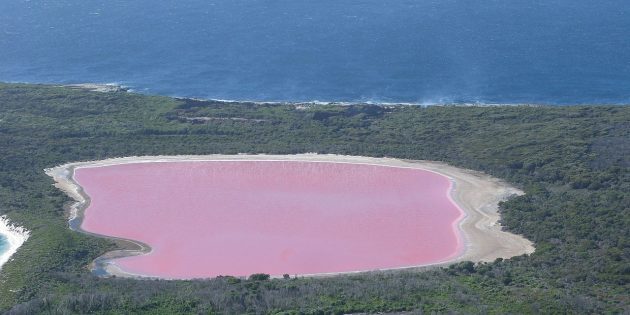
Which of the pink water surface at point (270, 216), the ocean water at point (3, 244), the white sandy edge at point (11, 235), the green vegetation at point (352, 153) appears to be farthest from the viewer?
the ocean water at point (3, 244)

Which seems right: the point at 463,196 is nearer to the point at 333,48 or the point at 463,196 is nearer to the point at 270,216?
the point at 270,216

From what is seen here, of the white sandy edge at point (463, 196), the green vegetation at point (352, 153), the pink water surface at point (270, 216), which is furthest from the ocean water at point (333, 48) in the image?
the pink water surface at point (270, 216)

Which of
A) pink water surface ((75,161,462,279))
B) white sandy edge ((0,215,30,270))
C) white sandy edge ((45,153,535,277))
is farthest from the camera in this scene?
white sandy edge ((0,215,30,270))

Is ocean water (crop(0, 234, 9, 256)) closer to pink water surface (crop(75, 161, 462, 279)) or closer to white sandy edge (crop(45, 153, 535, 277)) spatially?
white sandy edge (crop(45, 153, 535, 277))

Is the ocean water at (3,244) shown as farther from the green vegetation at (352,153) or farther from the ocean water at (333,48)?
the ocean water at (333,48)

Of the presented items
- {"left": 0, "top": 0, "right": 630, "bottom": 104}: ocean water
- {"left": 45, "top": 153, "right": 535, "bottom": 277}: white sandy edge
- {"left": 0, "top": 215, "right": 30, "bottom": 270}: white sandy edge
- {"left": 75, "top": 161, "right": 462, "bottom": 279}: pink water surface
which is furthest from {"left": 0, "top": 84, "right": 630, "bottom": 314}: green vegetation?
{"left": 0, "top": 0, "right": 630, "bottom": 104}: ocean water

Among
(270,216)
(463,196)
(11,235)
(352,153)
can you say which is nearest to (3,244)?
(11,235)
